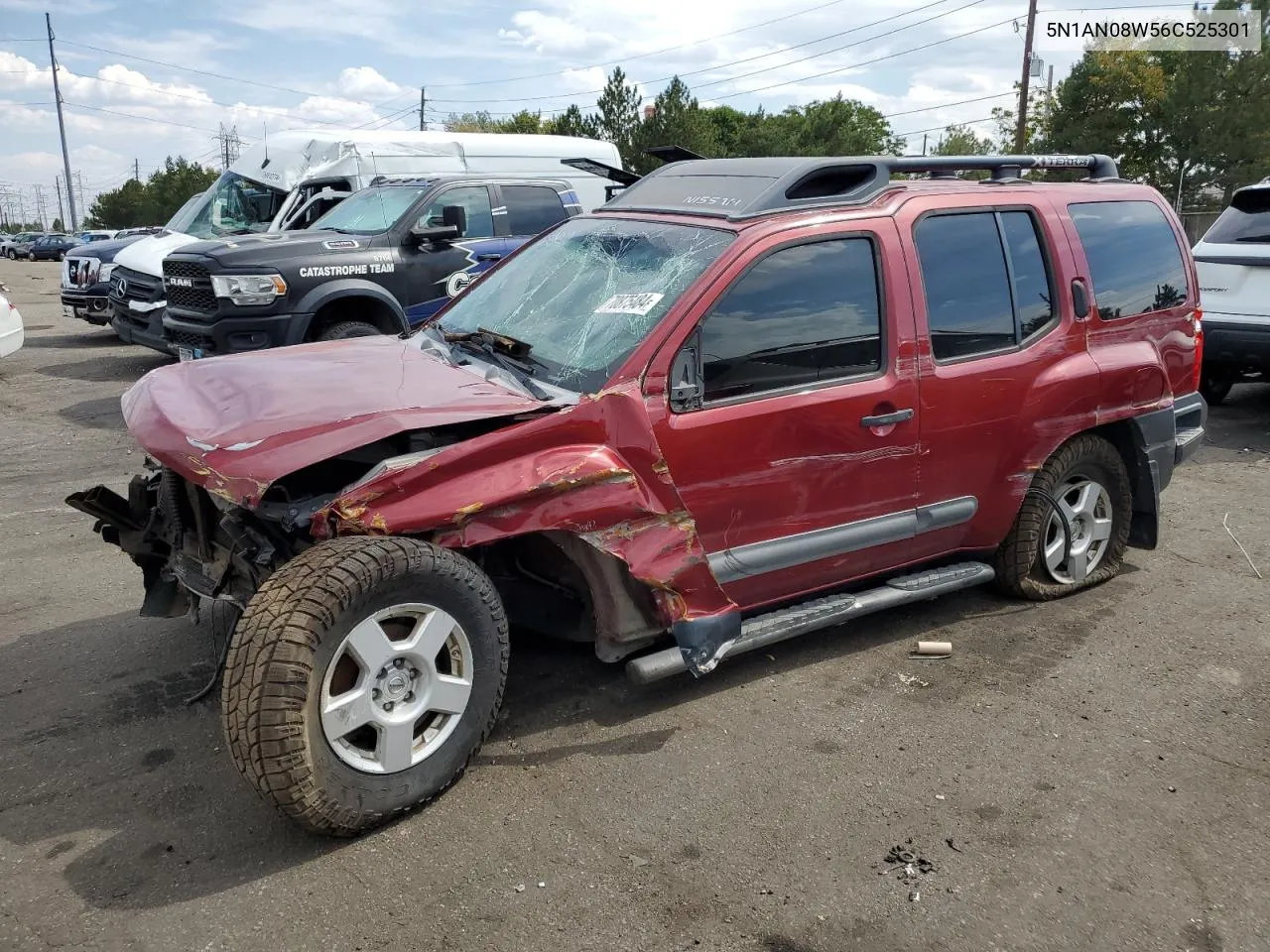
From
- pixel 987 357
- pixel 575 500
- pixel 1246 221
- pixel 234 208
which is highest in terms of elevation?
pixel 234 208

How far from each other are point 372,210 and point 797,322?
6.70m

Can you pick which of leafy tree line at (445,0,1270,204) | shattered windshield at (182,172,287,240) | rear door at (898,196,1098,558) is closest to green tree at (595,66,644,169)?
leafy tree line at (445,0,1270,204)

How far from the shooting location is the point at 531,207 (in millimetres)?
9883

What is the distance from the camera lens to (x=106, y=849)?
295 cm

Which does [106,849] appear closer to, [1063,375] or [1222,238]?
[1063,375]

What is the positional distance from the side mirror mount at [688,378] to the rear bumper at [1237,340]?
6640mm

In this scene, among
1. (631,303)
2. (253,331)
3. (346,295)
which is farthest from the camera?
(346,295)

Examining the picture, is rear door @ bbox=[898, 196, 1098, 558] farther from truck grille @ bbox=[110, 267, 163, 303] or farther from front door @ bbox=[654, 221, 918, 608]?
truck grille @ bbox=[110, 267, 163, 303]

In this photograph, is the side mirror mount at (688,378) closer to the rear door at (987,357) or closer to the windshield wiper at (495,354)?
the windshield wiper at (495,354)

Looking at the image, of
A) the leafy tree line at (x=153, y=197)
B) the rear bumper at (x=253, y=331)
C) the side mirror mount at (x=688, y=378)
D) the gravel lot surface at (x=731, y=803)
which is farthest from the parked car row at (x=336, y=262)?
the leafy tree line at (x=153, y=197)

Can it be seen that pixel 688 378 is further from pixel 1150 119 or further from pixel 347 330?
pixel 1150 119

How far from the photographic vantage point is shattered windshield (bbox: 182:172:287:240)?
13312mm

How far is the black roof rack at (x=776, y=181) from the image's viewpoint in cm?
400

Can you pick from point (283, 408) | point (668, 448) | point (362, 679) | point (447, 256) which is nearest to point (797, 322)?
point (668, 448)
